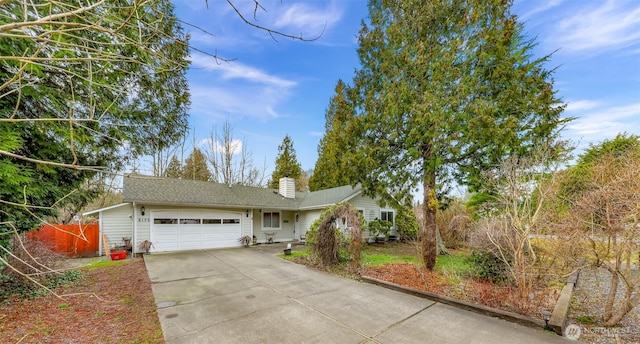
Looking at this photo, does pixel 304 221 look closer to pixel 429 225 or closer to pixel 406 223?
pixel 406 223

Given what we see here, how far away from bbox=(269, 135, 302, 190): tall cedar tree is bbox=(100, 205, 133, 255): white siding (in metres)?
13.3

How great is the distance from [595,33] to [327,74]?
26.6 feet

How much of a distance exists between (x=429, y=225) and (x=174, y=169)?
20.8 metres

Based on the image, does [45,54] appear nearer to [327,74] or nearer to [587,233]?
[327,74]

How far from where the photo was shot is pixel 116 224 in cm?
1224

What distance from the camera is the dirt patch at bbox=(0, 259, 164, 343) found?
13.3 feet

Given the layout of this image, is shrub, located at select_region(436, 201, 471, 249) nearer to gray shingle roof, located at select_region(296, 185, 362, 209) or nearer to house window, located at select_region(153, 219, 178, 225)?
gray shingle roof, located at select_region(296, 185, 362, 209)

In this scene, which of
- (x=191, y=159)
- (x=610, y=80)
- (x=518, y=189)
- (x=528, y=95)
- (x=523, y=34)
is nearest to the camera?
(x=518, y=189)

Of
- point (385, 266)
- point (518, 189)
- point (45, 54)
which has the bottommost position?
point (385, 266)

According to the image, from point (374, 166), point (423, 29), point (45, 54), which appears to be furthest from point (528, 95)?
point (45, 54)

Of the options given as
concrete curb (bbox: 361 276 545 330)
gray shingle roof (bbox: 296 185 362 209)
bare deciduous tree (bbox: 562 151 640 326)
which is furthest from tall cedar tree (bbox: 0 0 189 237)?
gray shingle roof (bbox: 296 185 362 209)

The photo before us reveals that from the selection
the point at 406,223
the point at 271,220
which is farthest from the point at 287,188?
the point at 406,223

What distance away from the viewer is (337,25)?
7.53 m

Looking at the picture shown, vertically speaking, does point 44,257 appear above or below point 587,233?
below
